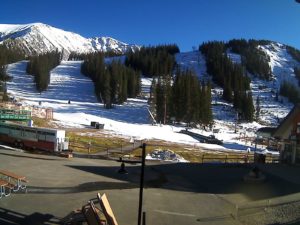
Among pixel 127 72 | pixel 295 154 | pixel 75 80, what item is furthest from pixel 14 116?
pixel 75 80

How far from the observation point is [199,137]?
266 ft

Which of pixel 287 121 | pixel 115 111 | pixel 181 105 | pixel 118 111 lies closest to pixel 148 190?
pixel 287 121

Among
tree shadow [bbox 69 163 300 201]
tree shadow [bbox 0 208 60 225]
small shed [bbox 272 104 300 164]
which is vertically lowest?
tree shadow [bbox 69 163 300 201]

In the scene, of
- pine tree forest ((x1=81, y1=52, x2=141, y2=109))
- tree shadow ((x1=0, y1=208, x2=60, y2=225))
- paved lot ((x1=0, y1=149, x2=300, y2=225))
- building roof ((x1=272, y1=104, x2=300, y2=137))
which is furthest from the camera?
pine tree forest ((x1=81, y1=52, x2=141, y2=109))

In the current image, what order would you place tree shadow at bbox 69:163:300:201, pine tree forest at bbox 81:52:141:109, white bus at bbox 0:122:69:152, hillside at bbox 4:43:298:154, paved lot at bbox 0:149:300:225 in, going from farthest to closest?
pine tree forest at bbox 81:52:141:109 → hillside at bbox 4:43:298:154 → white bus at bbox 0:122:69:152 → tree shadow at bbox 69:163:300:201 → paved lot at bbox 0:149:300:225

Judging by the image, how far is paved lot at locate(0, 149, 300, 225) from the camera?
1689cm

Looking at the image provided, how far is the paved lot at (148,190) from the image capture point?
1689 centimetres

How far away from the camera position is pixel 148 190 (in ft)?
72.6

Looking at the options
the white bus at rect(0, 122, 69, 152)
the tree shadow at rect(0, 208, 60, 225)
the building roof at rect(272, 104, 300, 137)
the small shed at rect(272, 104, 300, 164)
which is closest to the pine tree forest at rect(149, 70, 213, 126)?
the white bus at rect(0, 122, 69, 152)

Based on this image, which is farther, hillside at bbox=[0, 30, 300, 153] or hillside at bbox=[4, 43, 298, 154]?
hillside at bbox=[0, 30, 300, 153]

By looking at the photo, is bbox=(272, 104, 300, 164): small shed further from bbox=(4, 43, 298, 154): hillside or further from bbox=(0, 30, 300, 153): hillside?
bbox=(4, 43, 298, 154): hillside

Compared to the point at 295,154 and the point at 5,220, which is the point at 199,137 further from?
the point at 5,220

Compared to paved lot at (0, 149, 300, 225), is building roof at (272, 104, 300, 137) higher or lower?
higher

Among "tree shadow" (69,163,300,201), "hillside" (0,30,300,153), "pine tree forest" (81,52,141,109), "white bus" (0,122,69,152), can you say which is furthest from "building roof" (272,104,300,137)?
"pine tree forest" (81,52,141,109)
